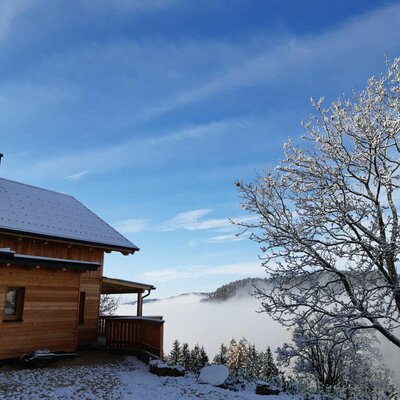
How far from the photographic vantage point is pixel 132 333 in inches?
586

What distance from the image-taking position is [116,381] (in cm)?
1048

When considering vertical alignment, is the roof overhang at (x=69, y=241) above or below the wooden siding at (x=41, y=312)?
above

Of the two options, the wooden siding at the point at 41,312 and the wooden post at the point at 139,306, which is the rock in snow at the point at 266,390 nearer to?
the wooden siding at the point at 41,312

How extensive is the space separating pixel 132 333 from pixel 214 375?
201 inches

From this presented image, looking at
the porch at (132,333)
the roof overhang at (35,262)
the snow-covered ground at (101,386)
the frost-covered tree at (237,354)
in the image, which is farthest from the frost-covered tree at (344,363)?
the frost-covered tree at (237,354)

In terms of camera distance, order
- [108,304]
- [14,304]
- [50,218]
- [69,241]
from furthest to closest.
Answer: [108,304]
[50,218]
[69,241]
[14,304]

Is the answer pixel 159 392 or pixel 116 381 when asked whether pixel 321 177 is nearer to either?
pixel 159 392

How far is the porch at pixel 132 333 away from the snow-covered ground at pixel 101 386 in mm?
1458

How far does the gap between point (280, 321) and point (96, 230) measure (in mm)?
8977

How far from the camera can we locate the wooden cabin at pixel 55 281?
12406 millimetres

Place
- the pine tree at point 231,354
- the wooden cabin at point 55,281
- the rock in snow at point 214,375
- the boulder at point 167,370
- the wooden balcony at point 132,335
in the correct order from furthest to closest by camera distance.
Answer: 1. the pine tree at point 231,354
2. the wooden balcony at point 132,335
3. the wooden cabin at point 55,281
4. the boulder at point 167,370
5. the rock in snow at point 214,375

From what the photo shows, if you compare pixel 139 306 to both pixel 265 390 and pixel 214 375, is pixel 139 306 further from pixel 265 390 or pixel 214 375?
pixel 265 390

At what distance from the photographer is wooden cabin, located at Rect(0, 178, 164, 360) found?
12.4m

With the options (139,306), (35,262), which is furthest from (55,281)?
(139,306)
